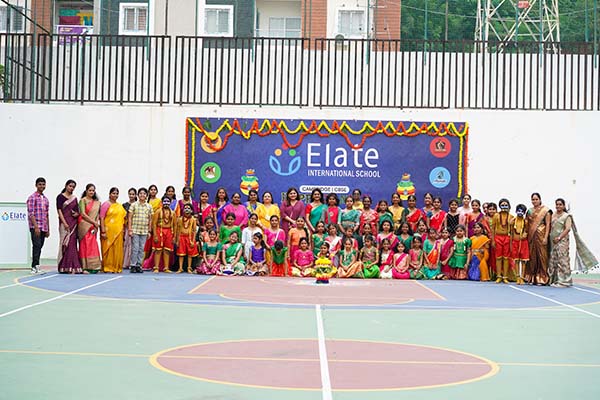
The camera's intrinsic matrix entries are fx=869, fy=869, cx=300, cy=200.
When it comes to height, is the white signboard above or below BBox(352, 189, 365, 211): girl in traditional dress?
below

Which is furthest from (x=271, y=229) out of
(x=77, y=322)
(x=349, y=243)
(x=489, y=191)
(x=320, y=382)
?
(x=320, y=382)

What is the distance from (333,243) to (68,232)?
14.7ft

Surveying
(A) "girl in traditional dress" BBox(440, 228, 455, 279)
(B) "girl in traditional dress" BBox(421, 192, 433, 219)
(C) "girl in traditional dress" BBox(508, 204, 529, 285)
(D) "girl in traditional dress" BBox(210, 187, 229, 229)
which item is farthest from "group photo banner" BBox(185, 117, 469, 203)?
(C) "girl in traditional dress" BBox(508, 204, 529, 285)

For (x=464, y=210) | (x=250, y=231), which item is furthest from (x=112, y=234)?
(x=464, y=210)

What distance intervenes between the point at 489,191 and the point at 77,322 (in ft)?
35.7

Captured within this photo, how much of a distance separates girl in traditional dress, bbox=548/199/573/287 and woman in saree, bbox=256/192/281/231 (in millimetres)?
4922

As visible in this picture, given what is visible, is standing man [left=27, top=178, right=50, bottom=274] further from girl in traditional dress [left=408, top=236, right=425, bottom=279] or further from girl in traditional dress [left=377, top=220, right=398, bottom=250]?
girl in traditional dress [left=408, top=236, right=425, bottom=279]

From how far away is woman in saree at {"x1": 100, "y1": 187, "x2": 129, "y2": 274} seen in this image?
49.5ft

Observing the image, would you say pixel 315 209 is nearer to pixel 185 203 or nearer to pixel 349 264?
pixel 349 264

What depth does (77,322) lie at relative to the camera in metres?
8.32

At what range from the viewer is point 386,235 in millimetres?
15344

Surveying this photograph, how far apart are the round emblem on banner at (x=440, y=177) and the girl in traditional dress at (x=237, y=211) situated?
3.93 metres

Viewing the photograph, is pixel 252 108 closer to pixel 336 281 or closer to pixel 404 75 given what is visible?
pixel 404 75

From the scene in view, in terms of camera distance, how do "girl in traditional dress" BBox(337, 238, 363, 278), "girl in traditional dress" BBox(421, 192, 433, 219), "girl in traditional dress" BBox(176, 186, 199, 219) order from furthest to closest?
"girl in traditional dress" BBox(421, 192, 433, 219), "girl in traditional dress" BBox(176, 186, 199, 219), "girl in traditional dress" BBox(337, 238, 363, 278)
